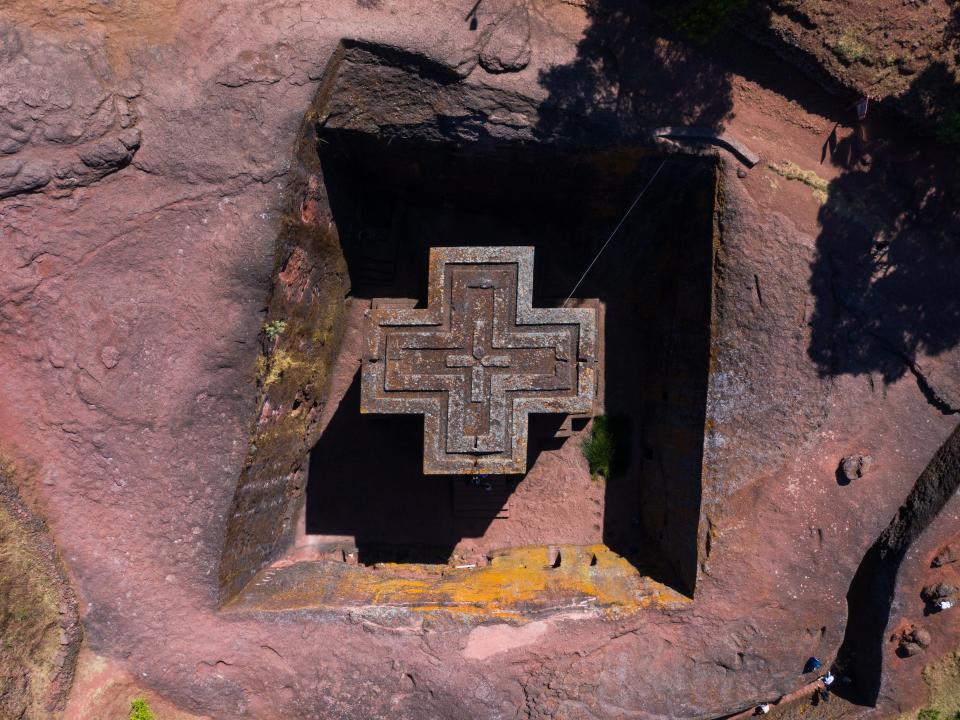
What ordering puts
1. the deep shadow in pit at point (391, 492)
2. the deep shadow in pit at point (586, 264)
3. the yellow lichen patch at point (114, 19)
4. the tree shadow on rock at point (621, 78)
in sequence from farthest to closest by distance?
the deep shadow in pit at point (391, 492) → the deep shadow in pit at point (586, 264) → the tree shadow on rock at point (621, 78) → the yellow lichen patch at point (114, 19)

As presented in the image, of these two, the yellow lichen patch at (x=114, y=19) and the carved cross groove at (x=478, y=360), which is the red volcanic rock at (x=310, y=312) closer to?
the yellow lichen patch at (x=114, y=19)

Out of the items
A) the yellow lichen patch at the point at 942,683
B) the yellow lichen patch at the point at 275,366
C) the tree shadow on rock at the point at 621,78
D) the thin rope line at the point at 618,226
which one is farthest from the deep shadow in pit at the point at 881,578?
the yellow lichen patch at the point at 275,366

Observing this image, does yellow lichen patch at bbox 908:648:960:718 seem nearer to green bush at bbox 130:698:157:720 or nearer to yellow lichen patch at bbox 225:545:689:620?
yellow lichen patch at bbox 225:545:689:620

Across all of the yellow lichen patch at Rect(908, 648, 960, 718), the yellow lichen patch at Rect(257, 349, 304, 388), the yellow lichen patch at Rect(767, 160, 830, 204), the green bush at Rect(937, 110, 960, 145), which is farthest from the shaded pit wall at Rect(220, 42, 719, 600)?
the yellow lichen patch at Rect(908, 648, 960, 718)

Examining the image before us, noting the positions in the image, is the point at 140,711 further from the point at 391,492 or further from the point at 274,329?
the point at 274,329

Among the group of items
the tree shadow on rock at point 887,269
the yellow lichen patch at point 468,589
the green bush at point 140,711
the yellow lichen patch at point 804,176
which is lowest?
the green bush at point 140,711

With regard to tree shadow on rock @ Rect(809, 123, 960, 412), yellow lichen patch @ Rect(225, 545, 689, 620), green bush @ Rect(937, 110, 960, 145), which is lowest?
yellow lichen patch @ Rect(225, 545, 689, 620)

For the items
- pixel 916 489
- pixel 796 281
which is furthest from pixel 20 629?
pixel 916 489

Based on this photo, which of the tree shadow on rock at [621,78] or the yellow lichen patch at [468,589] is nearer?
the tree shadow on rock at [621,78]
